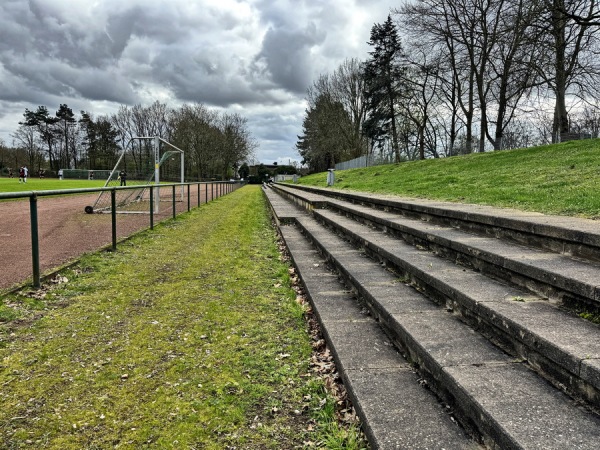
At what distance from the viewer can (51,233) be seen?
22.3 ft

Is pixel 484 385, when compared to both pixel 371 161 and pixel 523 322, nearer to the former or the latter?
pixel 523 322

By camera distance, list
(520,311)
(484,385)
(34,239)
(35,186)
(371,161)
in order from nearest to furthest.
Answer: (484,385)
(520,311)
(34,239)
(35,186)
(371,161)

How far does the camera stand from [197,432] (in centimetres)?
204

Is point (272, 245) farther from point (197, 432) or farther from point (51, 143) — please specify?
point (51, 143)

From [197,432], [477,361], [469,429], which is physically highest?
[477,361]

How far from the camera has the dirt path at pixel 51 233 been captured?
4480mm

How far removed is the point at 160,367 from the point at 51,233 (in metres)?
5.33

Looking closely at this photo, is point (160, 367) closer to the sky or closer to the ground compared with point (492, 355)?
closer to the ground

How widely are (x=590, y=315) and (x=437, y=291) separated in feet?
3.41

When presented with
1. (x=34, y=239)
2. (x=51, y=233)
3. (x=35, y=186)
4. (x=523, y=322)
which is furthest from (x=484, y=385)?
(x=35, y=186)

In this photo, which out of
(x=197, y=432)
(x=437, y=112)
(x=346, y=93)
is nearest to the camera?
(x=197, y=432)

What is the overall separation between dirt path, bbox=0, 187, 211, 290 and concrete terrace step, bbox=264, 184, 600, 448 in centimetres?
398

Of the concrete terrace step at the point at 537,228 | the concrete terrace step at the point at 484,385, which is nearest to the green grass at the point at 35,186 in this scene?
the concrete terrace step at the point at 537,228

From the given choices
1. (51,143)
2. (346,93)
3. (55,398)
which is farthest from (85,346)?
(51,143)
